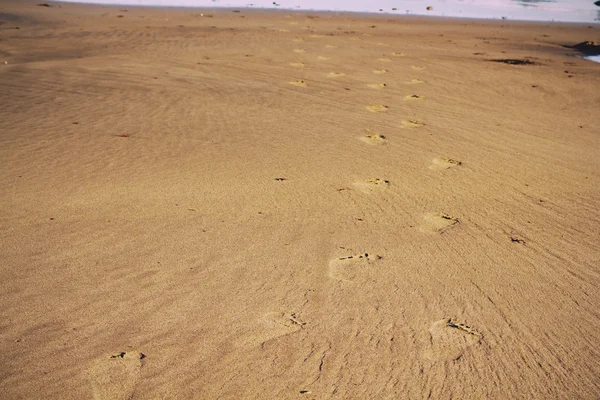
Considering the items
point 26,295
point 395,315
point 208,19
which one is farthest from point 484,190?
point 208,19

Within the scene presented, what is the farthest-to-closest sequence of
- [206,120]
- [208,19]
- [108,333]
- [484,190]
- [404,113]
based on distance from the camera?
[208,19], [404,113], [206,120], [484,190], [108,333]

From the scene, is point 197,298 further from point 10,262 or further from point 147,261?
point 10,262

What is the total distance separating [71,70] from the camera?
7363 mm

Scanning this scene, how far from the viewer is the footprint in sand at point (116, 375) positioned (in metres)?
1.95

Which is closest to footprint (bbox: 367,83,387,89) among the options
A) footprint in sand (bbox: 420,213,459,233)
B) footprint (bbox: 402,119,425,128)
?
footprint (bbox: 402,119,425,128)

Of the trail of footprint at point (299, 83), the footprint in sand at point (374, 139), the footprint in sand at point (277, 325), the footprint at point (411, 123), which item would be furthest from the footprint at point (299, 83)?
the footprint in sand at point (277, 325)

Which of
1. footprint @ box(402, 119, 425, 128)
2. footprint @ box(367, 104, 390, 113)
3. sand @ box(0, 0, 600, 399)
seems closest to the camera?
sand @ box(0, 0, 600, 399)

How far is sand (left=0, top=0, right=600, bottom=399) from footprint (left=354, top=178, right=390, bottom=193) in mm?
28

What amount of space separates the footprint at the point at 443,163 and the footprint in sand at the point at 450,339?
7.59 ft

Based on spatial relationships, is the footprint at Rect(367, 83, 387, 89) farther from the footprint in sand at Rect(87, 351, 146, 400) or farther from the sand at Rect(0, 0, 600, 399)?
the footprint in sand at Rect(87, 351, 146, 400)

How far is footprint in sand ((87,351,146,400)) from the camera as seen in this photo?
195cm

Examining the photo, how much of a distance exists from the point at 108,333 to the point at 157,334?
0.22 m

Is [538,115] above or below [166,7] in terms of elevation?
below

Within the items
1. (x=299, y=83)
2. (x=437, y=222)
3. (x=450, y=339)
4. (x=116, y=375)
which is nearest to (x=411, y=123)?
(x=299, y=83)
